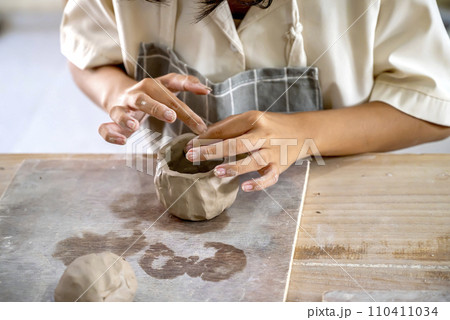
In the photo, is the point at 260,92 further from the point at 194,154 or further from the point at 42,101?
the point at 42,101

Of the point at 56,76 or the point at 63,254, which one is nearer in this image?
the point at 63,254

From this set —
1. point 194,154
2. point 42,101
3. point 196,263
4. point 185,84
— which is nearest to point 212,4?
point 185,84

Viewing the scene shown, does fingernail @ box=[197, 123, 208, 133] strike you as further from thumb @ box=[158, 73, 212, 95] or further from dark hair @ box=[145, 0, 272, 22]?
dark hair @ box=[145, 0, 272, 22]

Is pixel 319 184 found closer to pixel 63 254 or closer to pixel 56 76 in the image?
pixel 63 254

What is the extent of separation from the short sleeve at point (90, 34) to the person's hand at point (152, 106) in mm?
143

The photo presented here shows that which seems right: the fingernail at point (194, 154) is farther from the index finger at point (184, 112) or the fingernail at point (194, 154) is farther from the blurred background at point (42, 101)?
the blurred background at point (42, 101)

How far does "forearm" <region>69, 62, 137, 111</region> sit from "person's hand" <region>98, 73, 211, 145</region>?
2.8 inches

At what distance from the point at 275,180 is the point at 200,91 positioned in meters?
0.18

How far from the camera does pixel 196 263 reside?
0.64m

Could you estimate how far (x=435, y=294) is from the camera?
573mm

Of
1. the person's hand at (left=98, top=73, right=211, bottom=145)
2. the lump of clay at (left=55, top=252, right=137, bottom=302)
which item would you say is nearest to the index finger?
the person's hand at (left=98, top=73, right=211, bottom=145)

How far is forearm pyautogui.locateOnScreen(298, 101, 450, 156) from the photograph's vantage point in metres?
0.81

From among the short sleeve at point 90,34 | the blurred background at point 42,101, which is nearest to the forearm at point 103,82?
the short sleeve at point 90,34
